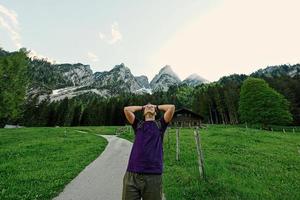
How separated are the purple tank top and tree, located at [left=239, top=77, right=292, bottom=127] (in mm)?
55543

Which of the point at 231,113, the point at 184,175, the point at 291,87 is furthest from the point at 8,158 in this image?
the point at 291,87

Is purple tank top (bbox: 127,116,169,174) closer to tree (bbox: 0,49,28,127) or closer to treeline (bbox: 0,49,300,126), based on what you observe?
tree (bbox: 0,49,28,127)

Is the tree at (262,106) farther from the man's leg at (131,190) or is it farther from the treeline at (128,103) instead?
the man's leg at (131,190)

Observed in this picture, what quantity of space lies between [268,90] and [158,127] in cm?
5942

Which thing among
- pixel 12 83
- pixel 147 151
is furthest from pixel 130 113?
pixel 12 83

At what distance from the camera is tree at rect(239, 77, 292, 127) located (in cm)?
5338

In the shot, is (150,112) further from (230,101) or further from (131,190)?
(230,101)

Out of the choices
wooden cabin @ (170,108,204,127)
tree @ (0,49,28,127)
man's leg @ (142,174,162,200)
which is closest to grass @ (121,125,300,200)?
wooden cabin @ (170,108,204,127)

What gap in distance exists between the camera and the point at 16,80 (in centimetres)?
3591

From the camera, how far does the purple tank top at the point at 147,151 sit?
436 cm

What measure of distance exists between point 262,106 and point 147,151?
57335mm

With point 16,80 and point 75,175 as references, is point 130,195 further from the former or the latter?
point 16,80

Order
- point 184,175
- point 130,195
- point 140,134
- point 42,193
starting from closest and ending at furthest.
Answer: point 130,195 < point 140,134 < point 42,193 < point 184,175

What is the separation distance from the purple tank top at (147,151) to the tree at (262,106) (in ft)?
182
